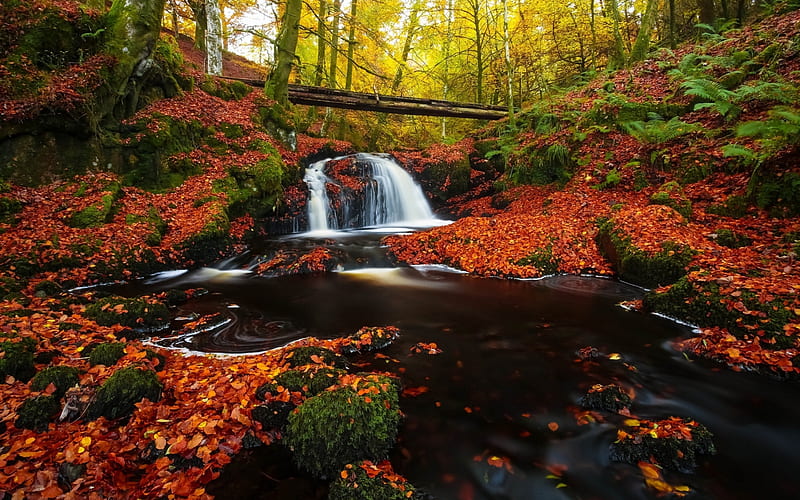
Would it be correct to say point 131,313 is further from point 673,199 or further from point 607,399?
point 673,199

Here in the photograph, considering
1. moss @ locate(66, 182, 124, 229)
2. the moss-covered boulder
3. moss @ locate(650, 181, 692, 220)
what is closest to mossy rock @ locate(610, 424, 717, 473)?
the moss-covered boulder

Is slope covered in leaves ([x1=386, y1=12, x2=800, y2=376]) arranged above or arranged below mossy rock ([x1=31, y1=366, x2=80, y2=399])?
above

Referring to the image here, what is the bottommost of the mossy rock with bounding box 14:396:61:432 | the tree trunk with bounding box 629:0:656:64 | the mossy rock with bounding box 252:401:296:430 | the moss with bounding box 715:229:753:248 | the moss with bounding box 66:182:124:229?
the mossy rock with bounding box 252:401:296:430

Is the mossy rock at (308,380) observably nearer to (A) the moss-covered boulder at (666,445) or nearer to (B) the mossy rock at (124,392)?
(B) the mossy rock at (124,392)

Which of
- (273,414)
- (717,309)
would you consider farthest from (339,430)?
(717,309)

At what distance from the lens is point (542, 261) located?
7758 millimetres

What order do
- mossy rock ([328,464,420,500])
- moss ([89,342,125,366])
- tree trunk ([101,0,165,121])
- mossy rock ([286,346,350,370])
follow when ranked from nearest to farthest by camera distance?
mossy rock ([328,464,420,500]) → moss ([89,342,125,366]) → mossy rock ([286,346,350,370]) → tree trunk ([101,0,165,121])

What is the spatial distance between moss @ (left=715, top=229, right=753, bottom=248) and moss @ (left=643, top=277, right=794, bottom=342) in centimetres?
171

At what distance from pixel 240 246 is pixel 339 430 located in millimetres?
8039

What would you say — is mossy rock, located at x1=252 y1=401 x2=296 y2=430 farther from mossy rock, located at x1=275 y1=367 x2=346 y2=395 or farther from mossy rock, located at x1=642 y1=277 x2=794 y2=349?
mossy rock, located at x1=642 y1=277 x2=794 y2=349

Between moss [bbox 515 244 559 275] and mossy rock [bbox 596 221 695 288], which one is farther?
moss [bbox 515 244 559 275]

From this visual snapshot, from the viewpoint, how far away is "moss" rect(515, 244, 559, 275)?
7688 millimetres

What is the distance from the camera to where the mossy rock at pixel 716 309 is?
12.8 feet

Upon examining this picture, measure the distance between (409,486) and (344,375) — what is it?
129cm
